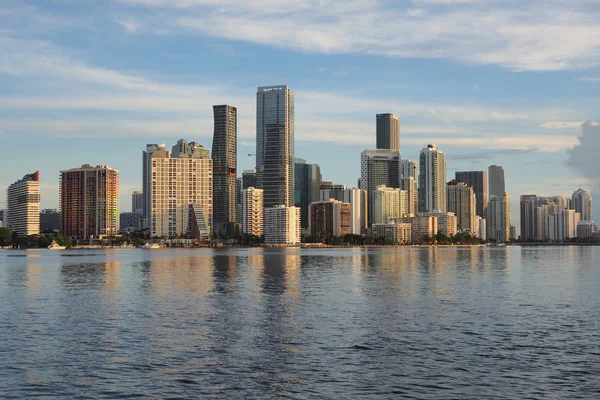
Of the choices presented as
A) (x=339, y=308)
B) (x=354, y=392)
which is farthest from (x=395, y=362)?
(x=339, y=308)

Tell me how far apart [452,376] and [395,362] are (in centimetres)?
469

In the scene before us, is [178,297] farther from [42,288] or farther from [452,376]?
[452,376]

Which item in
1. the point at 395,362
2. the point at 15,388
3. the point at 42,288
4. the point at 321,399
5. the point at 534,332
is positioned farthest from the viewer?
the point at 42,288

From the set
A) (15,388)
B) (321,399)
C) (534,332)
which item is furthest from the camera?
(534,332)

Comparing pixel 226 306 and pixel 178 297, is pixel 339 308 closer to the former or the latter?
pixel 226 306

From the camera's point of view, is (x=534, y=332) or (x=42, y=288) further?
(x=42, y=288)

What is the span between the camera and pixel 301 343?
5122 cm

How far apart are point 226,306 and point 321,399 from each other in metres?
37.9

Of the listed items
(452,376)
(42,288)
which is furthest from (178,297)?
(452,376)

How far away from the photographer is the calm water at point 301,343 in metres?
39.0

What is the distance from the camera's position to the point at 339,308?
71250 millimetres

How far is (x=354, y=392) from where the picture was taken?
37.8 meters

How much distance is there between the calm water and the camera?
39.0 m

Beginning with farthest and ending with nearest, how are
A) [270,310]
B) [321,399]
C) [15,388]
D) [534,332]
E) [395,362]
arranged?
1. [270,310]
2. [534,332]
3. [395,362]
4. [15,388]
5. [321,399]
